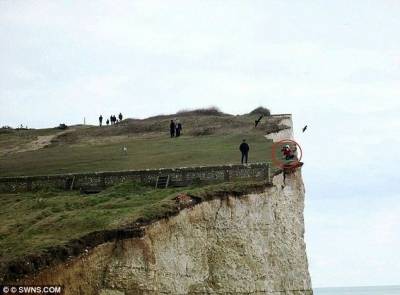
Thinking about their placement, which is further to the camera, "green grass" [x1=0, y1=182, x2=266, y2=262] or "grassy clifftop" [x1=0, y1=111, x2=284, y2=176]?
"grassy clifftop" [x1=0, y1=111, x2=284, y2=176]

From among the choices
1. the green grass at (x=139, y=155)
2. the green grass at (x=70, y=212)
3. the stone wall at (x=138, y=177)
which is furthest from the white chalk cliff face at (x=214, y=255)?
the green grass at (x=139, y=155)

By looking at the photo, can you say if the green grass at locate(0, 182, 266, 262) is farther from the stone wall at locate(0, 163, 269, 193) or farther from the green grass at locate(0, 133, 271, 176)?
the green grass at locate(0, 133, 271, 176)

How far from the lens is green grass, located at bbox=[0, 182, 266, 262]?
31370 millimetres

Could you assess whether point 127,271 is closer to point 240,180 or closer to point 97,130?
point 240,180

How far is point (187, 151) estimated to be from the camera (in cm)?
5419

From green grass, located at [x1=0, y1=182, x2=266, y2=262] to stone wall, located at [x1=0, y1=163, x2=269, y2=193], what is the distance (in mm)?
883

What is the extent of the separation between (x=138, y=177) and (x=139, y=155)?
1166cm

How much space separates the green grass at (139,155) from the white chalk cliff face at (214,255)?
19.2 ft

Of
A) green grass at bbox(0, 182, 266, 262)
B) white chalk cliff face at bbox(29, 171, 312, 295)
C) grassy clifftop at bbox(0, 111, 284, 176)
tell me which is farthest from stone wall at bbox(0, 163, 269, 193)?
grassy clifftop at bbox(0, 111, 284, 176)

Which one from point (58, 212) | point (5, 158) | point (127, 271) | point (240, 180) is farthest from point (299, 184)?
point (5, 158)

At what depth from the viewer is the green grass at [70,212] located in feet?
103

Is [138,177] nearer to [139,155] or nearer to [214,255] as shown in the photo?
[214,255]

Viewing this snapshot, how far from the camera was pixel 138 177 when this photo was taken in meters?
43.8

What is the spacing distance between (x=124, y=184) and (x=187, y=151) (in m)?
11.4
